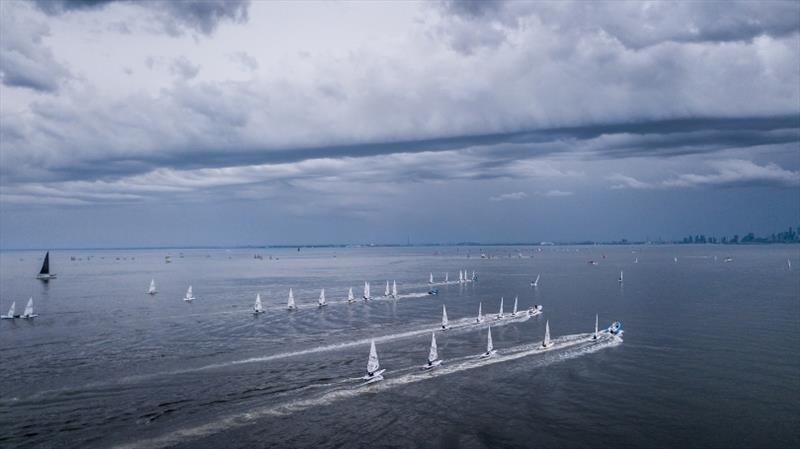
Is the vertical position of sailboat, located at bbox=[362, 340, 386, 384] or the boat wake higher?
sailboat, located at bbox=[362, 340, 386, 384]

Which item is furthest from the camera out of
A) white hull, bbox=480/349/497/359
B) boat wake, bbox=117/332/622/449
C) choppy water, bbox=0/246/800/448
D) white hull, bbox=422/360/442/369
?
white hull, bbox=480/349/497/359

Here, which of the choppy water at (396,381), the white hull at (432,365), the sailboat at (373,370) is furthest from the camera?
the white hull at (432,365)

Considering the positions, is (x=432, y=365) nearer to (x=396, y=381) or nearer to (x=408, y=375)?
(x=408, y=375)

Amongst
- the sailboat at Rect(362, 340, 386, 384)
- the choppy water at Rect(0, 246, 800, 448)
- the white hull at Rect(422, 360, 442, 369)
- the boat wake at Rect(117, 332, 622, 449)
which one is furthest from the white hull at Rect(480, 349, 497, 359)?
the sailboat at Rect(362, 340, 386, 384)

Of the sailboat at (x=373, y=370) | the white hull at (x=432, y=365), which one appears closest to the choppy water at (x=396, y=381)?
the white hull at (x=432, y=365)

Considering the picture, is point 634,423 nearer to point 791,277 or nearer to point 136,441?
point 136,441

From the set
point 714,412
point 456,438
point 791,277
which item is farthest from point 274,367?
point 791,277

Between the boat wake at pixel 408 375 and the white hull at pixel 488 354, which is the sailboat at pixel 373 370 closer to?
the boat wake at pixel 408 375

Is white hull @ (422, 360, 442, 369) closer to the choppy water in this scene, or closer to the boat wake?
the boat wake
